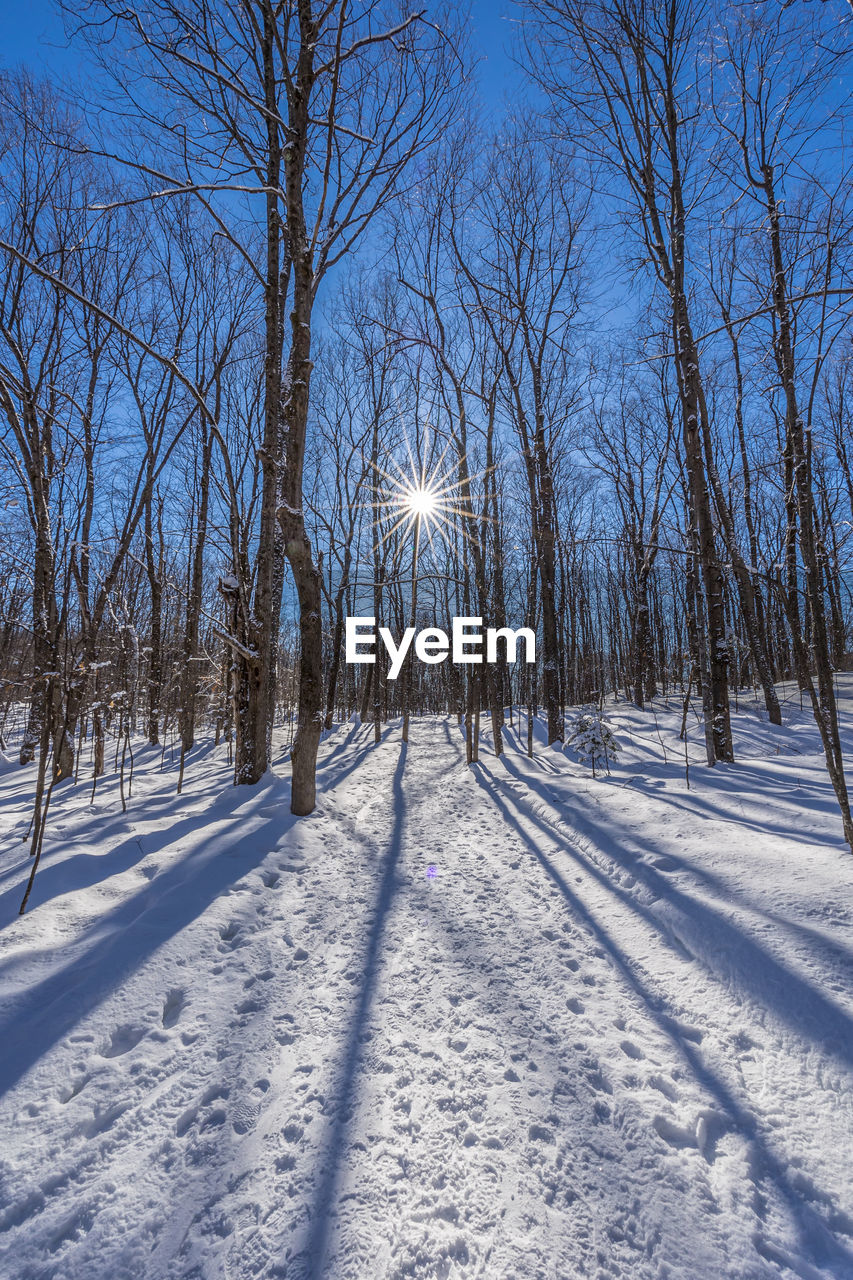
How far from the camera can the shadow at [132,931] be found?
1993 mm

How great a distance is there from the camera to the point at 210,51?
4055mm

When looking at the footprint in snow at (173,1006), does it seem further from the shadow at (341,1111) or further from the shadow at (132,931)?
the shadow at (341,1111)

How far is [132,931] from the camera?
2.70 metres

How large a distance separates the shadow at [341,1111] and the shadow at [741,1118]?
128 cm

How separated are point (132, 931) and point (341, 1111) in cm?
168

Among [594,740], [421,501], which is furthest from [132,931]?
[421,501]

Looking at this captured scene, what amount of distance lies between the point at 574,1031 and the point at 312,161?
8.10 metres

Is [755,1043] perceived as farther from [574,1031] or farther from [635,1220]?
[635,1220]

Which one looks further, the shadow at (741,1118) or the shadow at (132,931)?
the shadow at (132,931)

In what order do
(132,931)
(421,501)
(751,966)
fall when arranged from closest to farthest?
(751,966), (132,931), (421,501)

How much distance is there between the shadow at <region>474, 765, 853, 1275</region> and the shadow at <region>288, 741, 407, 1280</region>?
128 cm

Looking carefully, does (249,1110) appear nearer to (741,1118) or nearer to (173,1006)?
(173,1006)
